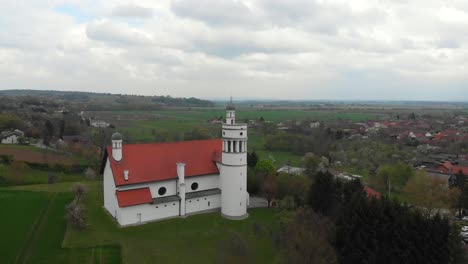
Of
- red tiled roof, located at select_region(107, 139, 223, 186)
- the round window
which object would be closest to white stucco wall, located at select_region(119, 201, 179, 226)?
the round window

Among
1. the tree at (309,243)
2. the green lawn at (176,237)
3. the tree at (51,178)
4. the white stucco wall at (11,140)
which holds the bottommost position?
the green lawn at (176,237)

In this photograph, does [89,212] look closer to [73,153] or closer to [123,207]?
[123,207]

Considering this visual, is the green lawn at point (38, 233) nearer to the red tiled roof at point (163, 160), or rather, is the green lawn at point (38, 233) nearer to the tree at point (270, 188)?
the red tiled roof at point (163, 160)

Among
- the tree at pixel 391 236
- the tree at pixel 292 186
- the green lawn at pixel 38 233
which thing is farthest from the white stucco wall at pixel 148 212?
the tree at pixel 391 236

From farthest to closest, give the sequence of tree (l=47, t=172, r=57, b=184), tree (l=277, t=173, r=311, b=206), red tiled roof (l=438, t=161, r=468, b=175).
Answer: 1. red tiled roof (l=438, t=161, r=468, b=175)
2. tree (l=47, t=172, r=57, b=184)
3. tree (l=277, t=173, r=311, b=206)

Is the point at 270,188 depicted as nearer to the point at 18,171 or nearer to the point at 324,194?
the point at 324,194

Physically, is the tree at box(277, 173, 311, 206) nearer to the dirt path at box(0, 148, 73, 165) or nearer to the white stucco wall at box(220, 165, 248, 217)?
the white stucco wall at box(220, 165, 248, 217)

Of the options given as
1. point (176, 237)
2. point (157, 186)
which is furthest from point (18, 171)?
point (176, 237)
